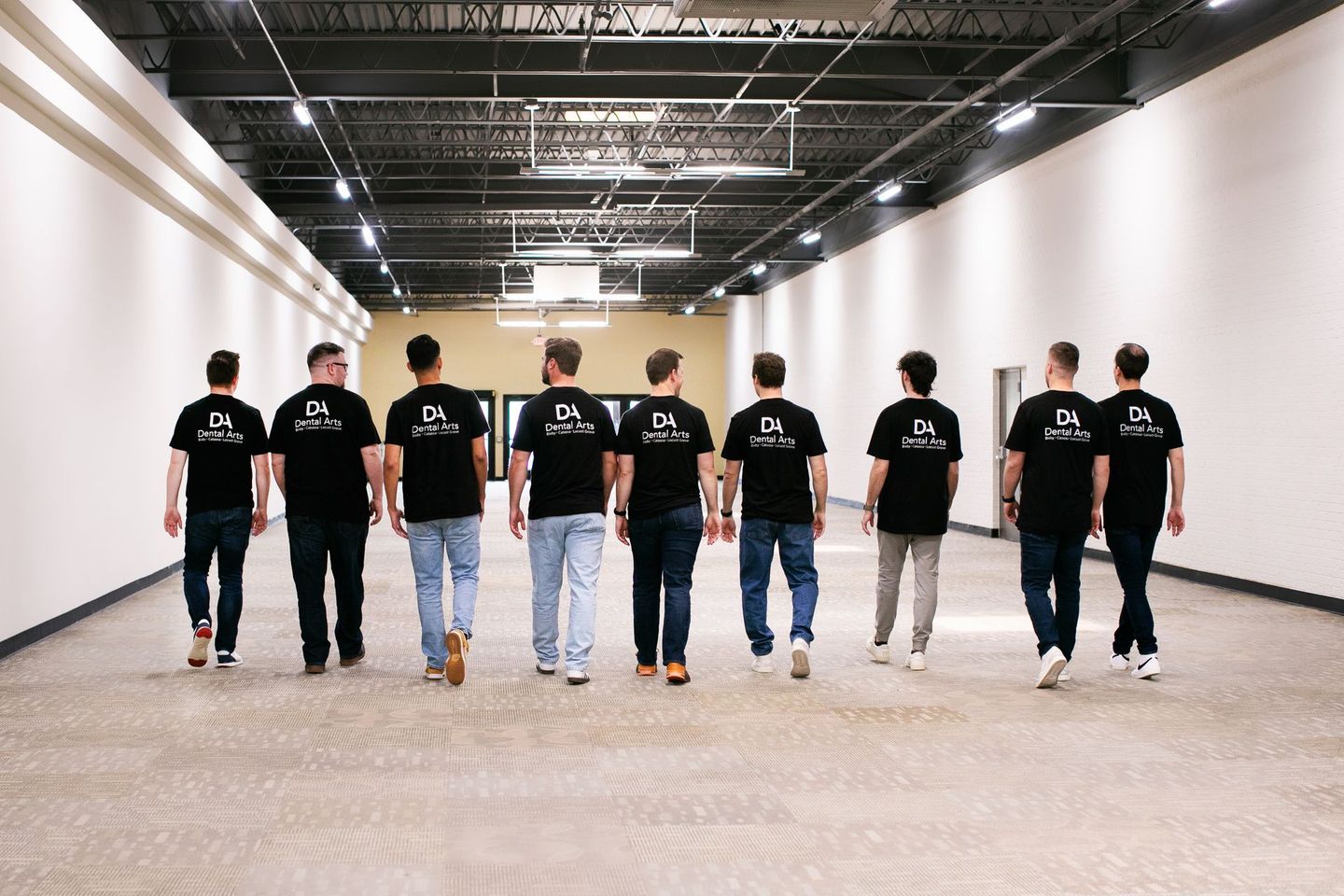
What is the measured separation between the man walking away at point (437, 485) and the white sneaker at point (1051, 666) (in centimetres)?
267

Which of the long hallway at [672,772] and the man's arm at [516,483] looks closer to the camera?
the long hallway at [672,772]

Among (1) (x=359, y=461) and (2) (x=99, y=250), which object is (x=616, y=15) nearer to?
(2) (x=99, y=250)

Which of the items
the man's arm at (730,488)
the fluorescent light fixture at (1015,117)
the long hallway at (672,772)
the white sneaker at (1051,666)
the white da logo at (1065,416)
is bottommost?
the long hallway at (672,772)

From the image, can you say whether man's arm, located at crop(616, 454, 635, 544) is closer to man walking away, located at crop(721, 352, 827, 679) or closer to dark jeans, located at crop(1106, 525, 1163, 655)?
man walking away, located at crop(721, 352, 827, 679)

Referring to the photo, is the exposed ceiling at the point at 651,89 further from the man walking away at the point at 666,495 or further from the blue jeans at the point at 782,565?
the blue jeans at the point at 782,565

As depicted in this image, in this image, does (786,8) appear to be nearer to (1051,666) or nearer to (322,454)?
(322,454)

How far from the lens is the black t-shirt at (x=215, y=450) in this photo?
6.06 meters

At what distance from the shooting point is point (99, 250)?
861cm

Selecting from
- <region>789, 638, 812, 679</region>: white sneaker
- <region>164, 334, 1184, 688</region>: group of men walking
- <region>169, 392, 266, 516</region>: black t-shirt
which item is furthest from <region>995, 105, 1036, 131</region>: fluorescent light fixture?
<region>169, 392, 266, 516</region>: black t-shirt

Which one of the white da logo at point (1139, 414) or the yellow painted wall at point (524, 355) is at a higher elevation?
the yellow painted wall at point (524, 355)

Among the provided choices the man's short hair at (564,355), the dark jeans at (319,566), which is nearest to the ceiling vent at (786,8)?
the man's short hair at (564,355)

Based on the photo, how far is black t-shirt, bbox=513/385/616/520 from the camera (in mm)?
5773

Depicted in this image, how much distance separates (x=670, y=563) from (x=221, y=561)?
7.27 ft

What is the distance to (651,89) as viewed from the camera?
12.2 metres
